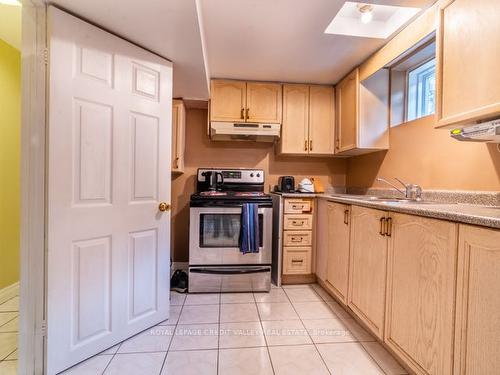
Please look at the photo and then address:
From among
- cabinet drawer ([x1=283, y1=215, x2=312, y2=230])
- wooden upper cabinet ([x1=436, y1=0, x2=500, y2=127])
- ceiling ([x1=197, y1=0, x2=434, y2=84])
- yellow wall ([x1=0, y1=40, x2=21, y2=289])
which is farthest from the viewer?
cabinet drawer ([x1=283, y1=215, x2=312, y2=230])

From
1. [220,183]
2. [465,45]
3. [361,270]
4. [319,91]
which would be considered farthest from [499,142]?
[220,183]

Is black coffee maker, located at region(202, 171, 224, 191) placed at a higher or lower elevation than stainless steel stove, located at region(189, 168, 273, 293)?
higher

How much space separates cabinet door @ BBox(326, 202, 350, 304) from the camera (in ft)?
6.48

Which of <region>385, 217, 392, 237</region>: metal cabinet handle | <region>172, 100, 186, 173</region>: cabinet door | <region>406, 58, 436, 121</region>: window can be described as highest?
<region>406, 58, 436, 121</region>: window

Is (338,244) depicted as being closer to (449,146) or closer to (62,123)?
(449,146)

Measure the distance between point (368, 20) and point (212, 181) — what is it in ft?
6.52

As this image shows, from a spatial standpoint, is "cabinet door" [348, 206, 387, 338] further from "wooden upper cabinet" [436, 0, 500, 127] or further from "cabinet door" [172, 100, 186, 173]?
"cabinet door" [172, 100, 186, 173]

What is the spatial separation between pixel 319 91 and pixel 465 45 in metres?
1.67

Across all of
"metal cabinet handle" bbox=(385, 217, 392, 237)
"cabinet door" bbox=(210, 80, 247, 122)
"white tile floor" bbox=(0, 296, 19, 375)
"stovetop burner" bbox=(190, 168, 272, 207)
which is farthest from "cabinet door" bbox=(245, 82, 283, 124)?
"white tile floor" bbox=(0, 296, 19, 375)

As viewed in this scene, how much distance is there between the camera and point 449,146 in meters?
1.77

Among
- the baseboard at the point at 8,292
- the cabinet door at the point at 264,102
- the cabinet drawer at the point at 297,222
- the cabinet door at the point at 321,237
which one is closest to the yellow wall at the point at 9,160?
the baseboard at the point at 8,292

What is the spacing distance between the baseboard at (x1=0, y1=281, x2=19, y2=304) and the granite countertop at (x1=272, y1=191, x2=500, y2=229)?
2.83 metres

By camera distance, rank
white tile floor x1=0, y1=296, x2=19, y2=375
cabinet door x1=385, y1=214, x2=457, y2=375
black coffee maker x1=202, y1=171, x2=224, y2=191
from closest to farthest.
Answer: cabinet door x1=385, y1=214, x2=457, y2=375
white tile floor x1=0, y1=296, x2=19, y2=375
black coffee maker x1=202, y1=171, x2=224, y2=191

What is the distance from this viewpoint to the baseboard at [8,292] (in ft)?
6.77
